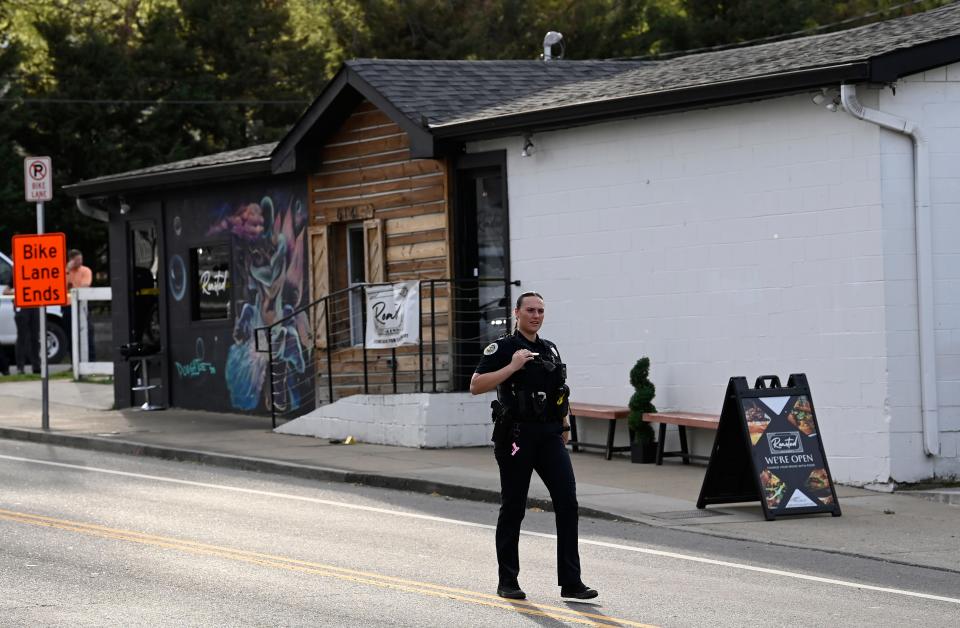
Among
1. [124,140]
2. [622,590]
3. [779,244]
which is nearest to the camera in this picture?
[622,590]

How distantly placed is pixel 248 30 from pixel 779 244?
114 feet

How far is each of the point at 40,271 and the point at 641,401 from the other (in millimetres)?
8026

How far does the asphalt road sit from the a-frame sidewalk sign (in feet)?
3.33

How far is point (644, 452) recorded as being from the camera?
54.7 ft

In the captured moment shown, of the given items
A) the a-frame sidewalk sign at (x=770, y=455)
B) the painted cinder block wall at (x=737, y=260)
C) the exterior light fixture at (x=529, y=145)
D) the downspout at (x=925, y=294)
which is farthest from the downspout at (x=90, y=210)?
the a-frame sidewalk sign at (x=770, y=455)

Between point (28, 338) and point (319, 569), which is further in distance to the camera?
point (28, 338)

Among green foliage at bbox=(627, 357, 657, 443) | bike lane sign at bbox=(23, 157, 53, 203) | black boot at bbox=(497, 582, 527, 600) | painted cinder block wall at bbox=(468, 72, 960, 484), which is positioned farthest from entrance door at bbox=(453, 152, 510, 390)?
black boot at bbox=(497, 582, 527, 600)

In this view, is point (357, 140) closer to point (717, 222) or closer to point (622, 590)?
point (717, 222)

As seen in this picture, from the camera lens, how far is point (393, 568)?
34.7 ft

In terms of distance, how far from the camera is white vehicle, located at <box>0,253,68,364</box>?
29.6 m

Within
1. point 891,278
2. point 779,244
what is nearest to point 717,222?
point 779,244
